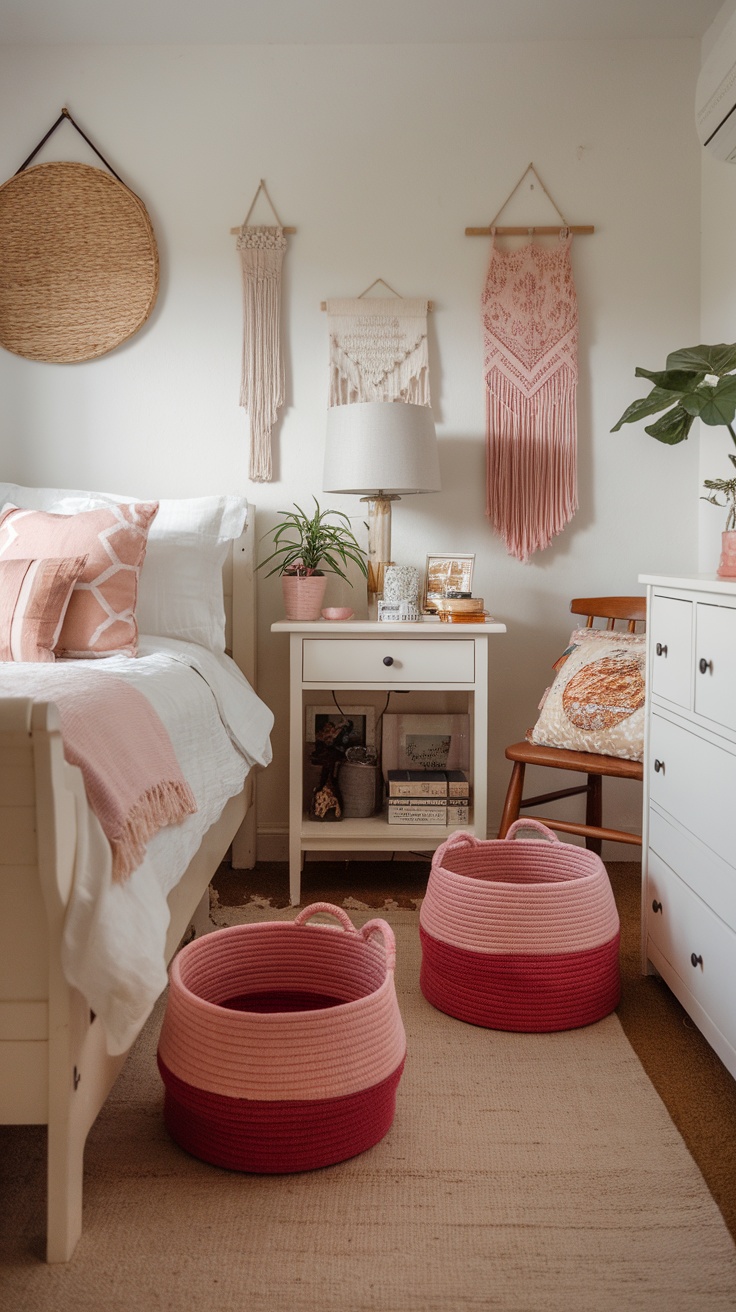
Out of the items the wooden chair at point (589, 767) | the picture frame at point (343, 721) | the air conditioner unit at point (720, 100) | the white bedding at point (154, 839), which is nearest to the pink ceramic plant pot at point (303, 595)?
the white bedding at point (154, 839)

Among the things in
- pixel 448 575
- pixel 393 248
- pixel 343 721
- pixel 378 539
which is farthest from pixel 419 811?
pixel 393 248

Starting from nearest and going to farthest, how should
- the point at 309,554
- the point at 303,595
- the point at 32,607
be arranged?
1. the point at 32,607
2. the point at 303,595
3. the point at 309,554

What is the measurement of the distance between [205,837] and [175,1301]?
0.92 meters

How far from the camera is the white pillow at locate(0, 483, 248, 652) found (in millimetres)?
2383

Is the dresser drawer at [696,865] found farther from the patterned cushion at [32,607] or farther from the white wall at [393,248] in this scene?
the patterned cushion at [32,607]

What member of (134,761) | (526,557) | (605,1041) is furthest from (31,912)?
(526,557)

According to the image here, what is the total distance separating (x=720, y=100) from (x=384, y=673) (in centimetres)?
153

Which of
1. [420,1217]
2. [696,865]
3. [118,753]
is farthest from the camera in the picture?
[696,865]

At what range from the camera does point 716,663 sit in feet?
5.19

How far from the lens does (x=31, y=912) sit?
1109 millimetres

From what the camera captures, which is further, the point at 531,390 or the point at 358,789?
the point at 531,390

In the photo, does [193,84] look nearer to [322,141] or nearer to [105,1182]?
[322,141]

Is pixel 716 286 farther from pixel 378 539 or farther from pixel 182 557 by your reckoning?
pixel 182 557

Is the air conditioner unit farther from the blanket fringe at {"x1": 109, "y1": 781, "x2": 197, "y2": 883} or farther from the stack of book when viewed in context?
the blanket fringe at {"x1": 109, "y1": 781, "x2": 197, "y2": 883}
